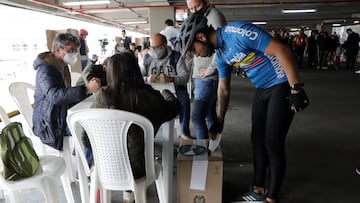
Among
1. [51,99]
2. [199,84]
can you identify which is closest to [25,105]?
[51,99]

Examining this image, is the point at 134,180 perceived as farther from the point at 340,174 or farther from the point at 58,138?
the point at 340,174

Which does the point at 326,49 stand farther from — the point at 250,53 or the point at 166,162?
the point at 166,162

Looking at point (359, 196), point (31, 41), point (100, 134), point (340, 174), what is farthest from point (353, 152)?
point (31, 41)

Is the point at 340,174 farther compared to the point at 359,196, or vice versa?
the point at 340,174

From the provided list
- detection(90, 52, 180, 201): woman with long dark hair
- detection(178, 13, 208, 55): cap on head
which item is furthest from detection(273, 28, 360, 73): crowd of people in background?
detection(90, 52, 180, 201): woman with long dark hair

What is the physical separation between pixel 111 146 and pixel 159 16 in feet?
25.6

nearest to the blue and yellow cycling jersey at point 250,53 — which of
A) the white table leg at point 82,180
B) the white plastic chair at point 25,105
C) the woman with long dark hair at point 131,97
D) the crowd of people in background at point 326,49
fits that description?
the woman with long dark hair at point 131,97

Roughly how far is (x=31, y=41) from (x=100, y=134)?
900cm

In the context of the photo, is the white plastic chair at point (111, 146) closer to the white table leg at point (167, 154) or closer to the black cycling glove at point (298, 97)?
the white table leg at point (167, 154)

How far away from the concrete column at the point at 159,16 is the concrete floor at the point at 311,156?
451 centimetres

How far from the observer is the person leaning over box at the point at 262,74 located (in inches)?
57.8

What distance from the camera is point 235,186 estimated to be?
222cm

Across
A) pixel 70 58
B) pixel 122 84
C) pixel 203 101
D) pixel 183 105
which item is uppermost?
pixel 70 58

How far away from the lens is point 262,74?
169 centimetres
